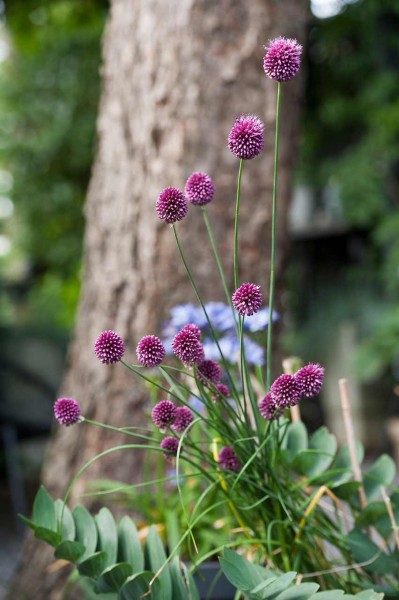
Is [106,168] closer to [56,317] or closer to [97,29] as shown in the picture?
[56,317]

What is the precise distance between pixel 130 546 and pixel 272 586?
209 millimetres

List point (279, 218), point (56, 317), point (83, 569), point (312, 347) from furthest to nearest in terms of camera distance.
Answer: point (312, 347) → point (56, 317) → point (279, 218) → point (83, 569)

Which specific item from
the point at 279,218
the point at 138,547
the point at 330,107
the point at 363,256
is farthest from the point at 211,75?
the point at 363,256

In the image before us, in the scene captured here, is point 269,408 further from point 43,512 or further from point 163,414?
point 43,512

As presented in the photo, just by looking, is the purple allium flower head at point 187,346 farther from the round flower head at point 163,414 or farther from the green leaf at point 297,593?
the green leaf at point 297,593

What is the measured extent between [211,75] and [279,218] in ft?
1.26

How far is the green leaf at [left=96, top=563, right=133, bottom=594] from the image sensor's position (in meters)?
0.74

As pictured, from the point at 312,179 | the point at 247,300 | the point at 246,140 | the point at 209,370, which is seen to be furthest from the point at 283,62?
the point at 312,179

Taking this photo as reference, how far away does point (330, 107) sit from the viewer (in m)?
5.37

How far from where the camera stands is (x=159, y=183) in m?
1.92

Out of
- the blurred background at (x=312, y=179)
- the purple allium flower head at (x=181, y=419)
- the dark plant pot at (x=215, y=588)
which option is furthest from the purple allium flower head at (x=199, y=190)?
the blurred background at (x=312, y=179)

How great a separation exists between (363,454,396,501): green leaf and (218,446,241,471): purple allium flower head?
178 millimetres

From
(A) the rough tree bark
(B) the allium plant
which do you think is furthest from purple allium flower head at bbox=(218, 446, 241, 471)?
(A) the rough tree bark

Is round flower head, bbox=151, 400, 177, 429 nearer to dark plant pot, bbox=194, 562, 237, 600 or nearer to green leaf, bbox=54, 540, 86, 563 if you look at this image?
green leaf, bbox=54, 540, 86, 563
